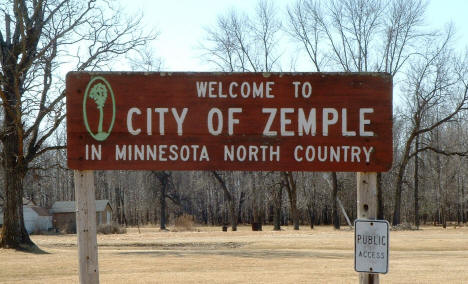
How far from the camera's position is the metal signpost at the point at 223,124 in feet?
18.9

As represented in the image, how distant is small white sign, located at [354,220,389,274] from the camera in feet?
18.0

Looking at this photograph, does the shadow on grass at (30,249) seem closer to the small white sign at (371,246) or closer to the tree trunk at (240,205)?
the small white sign at (371,246)

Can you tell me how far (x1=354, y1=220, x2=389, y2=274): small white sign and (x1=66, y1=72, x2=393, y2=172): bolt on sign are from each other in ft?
1.75

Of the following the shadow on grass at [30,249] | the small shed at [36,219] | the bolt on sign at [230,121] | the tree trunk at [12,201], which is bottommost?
the small shed at [36,219]

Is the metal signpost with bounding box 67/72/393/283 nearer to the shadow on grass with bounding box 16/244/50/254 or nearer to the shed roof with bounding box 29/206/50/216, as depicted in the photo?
the shadow on grass with bounding box 16/244/50/254

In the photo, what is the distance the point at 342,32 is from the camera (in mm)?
48312

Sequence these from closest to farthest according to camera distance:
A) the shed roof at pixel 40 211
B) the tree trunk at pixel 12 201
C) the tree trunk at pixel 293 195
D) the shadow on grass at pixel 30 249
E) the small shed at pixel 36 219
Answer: the shadow on grass at pixel 30 249 → the tree trunk at pixel 12 201 → the tree trunk at pixel 293 195 → the small shed at pixel 36 219 → the shed roof at pixel 40 211

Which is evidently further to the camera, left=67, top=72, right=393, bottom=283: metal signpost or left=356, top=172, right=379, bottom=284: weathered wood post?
left=67, top=72, right=393, bottom=283: metal signpost

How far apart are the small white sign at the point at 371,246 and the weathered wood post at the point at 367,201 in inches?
4.9

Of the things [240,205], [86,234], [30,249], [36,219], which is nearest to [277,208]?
[240,205]

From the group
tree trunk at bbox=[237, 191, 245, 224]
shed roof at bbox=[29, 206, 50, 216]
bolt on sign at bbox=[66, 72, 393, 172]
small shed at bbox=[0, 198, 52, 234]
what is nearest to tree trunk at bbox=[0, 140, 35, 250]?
bolt on sign at bbox=[66, 72, 393, 172]

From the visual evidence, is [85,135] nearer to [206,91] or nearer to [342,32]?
[206,91]

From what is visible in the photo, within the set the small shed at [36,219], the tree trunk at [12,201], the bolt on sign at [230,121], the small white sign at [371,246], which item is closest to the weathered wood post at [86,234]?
the bolt on sign at [230,121]

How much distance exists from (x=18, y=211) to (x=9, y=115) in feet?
12.7
